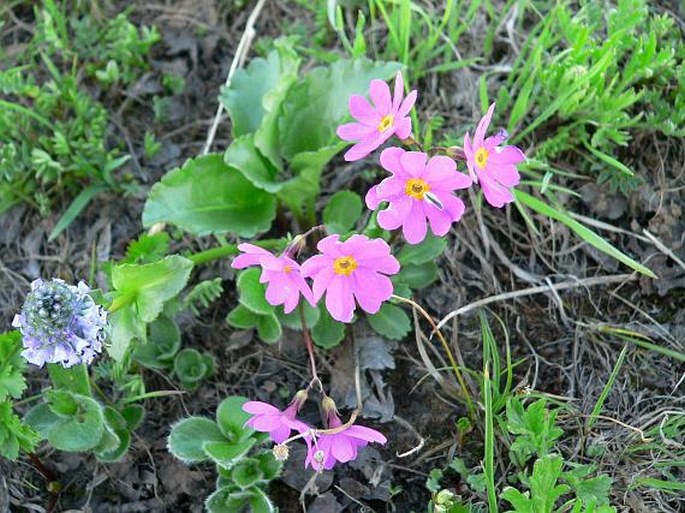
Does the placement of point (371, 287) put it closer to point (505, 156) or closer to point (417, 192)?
point (417, 192)

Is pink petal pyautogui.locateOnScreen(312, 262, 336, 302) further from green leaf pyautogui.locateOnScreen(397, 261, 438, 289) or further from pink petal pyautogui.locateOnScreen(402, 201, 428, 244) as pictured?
green leaf pyautogui.locateOnScreen(397, 261, 438, 289)

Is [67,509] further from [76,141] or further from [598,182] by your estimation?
[598,182]

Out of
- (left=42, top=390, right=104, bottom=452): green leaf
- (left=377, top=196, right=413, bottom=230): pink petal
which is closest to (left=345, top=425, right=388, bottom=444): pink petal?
(left=377, top=196, right=413, bottom=230): pink petal

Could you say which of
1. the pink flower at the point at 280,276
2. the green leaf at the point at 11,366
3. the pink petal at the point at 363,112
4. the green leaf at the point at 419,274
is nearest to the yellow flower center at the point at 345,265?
the pink flower at the point at 280,276

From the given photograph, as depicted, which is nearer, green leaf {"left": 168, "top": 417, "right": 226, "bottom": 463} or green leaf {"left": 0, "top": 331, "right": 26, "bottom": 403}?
green leaf {"left": 0, "top": 331, "right": 26, "bottom": 403}

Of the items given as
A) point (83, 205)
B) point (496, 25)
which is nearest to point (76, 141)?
point (83, 205)

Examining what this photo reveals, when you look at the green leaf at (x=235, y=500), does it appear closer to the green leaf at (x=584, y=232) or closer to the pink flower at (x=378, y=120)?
the pink flower at (x=378, y=120)
